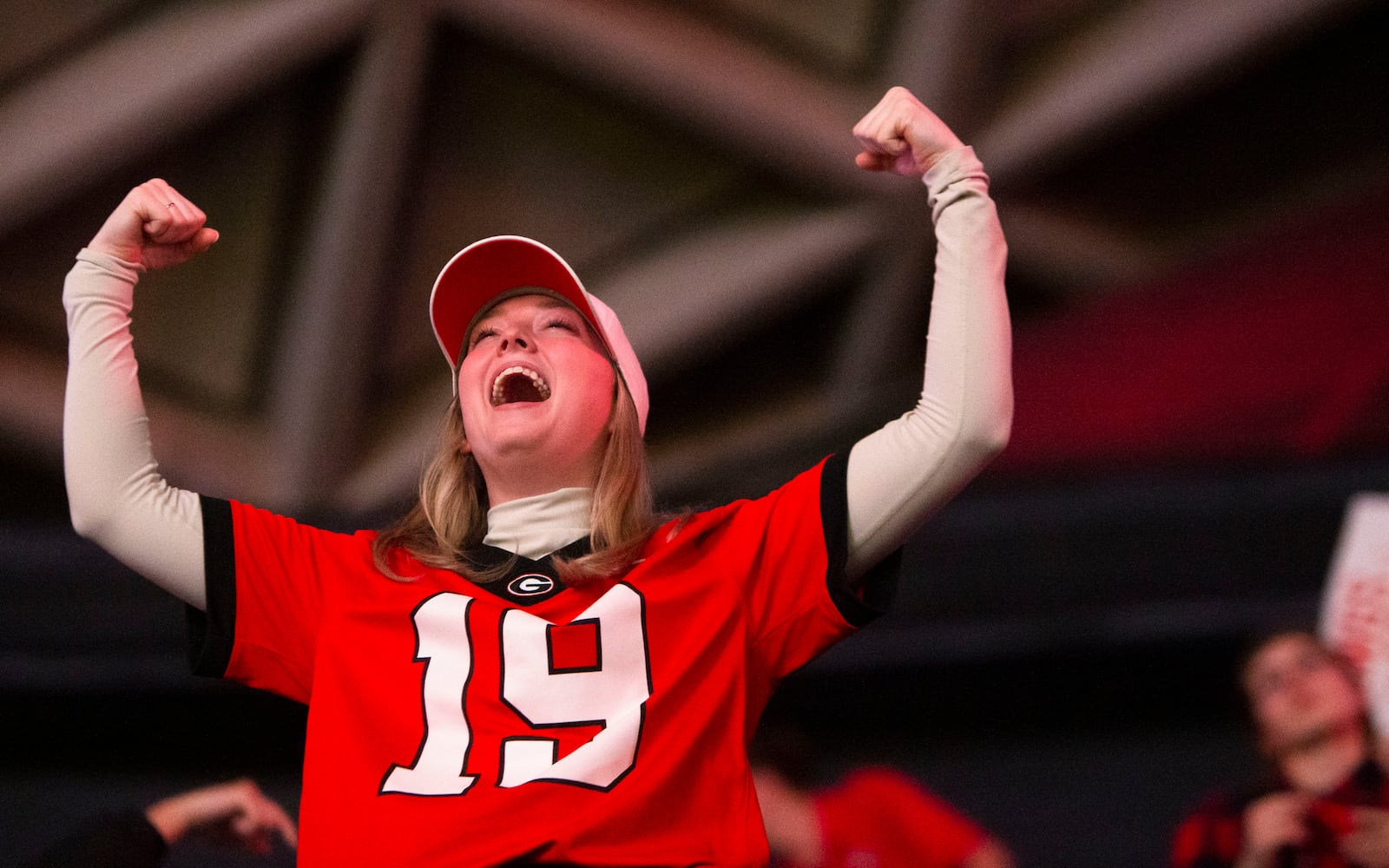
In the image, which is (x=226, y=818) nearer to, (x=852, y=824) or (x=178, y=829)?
(x=178, y=829)

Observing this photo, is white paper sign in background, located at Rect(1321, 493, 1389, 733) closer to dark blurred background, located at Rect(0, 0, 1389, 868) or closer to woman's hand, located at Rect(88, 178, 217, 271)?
dark blurred background, located at Rect(0, 0, 1389, 868)

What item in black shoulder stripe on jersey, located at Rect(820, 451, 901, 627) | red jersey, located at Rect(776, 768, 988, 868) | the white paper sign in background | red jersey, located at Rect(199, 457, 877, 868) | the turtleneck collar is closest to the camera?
red jersey, located at Rect(199, 457, 877, 868)

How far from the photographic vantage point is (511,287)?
1.40 m

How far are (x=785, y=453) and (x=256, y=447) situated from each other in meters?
1.24

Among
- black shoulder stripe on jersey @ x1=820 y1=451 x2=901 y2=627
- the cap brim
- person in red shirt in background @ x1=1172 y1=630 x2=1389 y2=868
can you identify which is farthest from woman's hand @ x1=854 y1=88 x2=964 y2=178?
person in red shirt in background @ x1=1172 y1=630 x2=1389 y2=868

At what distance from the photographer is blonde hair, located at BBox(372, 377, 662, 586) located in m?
1.17

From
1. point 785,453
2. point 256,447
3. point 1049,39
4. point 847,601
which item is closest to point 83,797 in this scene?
point 256,447

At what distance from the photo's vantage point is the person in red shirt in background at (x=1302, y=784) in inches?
78.7

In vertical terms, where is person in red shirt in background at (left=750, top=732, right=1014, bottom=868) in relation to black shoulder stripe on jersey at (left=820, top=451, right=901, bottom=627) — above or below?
below

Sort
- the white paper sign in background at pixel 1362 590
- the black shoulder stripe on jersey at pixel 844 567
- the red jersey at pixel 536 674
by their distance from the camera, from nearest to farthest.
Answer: the red jersey at pixel 536 674 → the black shoulder stripe on jersey at pixel 844 567 → the white paper sign in background at pixel 1362 590

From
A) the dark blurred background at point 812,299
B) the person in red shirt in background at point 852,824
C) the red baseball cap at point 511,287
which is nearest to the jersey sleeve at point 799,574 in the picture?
the red baseball cap at point 511,287

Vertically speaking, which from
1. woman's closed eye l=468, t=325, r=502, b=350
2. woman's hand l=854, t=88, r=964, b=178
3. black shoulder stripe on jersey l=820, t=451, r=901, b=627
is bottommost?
black shoulder stripe on jersey l=820, t=451, r=901, b=627

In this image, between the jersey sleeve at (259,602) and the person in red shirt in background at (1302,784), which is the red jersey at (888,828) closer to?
the person in red shirt in background at (1302,784)

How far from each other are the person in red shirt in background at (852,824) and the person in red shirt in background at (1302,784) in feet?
1.38
